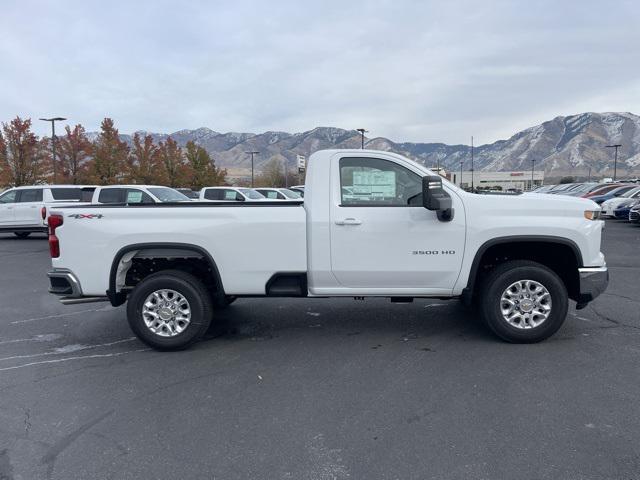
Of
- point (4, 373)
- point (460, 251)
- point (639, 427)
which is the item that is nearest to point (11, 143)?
point (4, 373)

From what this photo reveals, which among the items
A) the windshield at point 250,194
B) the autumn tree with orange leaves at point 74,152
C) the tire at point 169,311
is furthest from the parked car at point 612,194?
the autumn tree with orange leaves at point 74,152

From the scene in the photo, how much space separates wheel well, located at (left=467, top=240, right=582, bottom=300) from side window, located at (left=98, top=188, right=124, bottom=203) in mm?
12340

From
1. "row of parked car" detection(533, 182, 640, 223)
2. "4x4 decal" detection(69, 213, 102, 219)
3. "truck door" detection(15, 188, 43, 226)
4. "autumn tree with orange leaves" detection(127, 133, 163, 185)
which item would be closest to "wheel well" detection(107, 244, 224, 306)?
"4x4 decal" detection(69, 213, 102, 219)

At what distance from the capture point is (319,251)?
4988 mm

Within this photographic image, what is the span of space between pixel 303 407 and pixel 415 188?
8.24 feet

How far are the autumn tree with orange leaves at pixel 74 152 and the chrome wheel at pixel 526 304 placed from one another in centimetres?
3432

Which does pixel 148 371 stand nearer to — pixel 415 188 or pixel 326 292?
pixel 326 292

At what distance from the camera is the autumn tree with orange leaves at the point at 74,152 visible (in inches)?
1329

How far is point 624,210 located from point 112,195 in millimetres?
20093

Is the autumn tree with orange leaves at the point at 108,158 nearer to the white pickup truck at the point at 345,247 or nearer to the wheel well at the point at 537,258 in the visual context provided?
the white pickup truck at the point at 345,247

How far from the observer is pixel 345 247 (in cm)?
498

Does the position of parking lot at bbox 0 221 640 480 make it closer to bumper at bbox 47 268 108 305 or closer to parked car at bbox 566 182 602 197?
bumper at bbox 47 268 108 305

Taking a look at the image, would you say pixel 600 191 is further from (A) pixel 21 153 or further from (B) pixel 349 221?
(A) pixel 21 153

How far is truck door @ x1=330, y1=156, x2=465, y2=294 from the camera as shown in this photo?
4.94 meters
